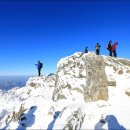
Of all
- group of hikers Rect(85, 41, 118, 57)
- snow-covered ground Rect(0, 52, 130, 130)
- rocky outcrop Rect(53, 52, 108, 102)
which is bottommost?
snow-covered ground Rect(0, 52, 130, 130)

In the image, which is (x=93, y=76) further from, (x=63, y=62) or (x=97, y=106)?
(x=63, y=62)

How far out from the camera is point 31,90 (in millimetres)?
38500

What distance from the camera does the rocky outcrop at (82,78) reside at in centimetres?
1953

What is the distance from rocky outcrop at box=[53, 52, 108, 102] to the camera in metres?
19.5

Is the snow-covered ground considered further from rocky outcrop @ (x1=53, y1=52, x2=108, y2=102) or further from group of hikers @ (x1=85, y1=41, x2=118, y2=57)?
group of hikers @ (x1=85, y1=41, x2=118, y2=57)

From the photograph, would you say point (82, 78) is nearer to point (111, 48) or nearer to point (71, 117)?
point (111, 48)

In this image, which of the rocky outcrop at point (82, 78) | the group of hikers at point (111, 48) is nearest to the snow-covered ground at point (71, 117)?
the rocky outcrop at point (82, 78)

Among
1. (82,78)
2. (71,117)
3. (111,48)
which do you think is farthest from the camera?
(111,48)

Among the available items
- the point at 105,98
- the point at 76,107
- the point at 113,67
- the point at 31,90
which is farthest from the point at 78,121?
the point at 31,90

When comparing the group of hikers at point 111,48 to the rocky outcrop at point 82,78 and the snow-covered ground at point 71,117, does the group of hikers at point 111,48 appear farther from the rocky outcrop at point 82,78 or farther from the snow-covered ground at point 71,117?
the snow-covered ground at point 71,117

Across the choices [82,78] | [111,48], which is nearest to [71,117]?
[82,78]

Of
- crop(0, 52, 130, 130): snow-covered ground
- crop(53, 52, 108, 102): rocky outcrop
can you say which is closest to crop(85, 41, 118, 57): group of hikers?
crop(53, 52, 108, 102): rocky outcrop

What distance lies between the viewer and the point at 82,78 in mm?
29703

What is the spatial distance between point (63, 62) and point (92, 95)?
15.1 m
